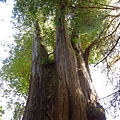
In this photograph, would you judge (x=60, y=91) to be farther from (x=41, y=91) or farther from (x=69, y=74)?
(x=69, y=74)

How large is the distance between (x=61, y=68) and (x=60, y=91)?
63 cm

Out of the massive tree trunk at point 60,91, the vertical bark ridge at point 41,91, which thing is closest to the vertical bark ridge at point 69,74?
the massive tree trunk at point 60,91

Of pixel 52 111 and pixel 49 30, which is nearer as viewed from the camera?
pixel 52 111

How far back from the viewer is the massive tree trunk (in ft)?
9.64

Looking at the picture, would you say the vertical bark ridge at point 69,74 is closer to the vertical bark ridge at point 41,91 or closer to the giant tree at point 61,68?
the giant tree at point 61,68

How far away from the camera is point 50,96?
3115mm

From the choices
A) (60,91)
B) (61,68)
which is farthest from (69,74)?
(60,91)

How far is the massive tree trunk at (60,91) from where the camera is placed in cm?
294

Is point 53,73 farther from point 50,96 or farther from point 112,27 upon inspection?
point 112,27

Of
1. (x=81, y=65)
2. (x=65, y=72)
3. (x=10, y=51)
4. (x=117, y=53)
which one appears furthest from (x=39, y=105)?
(x=10, y=51)

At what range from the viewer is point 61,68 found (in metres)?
3.70

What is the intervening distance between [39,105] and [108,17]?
12.6ft

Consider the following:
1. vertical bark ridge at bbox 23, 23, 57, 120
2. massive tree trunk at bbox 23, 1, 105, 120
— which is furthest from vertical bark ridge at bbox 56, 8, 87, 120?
vertical bark ridge at bbox 23, 23, 57, 120

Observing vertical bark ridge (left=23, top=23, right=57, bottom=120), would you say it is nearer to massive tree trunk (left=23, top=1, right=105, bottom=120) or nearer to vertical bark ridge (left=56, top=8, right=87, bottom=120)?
massive tree trunk (left=23, top=1, right=105, bottom=120)
